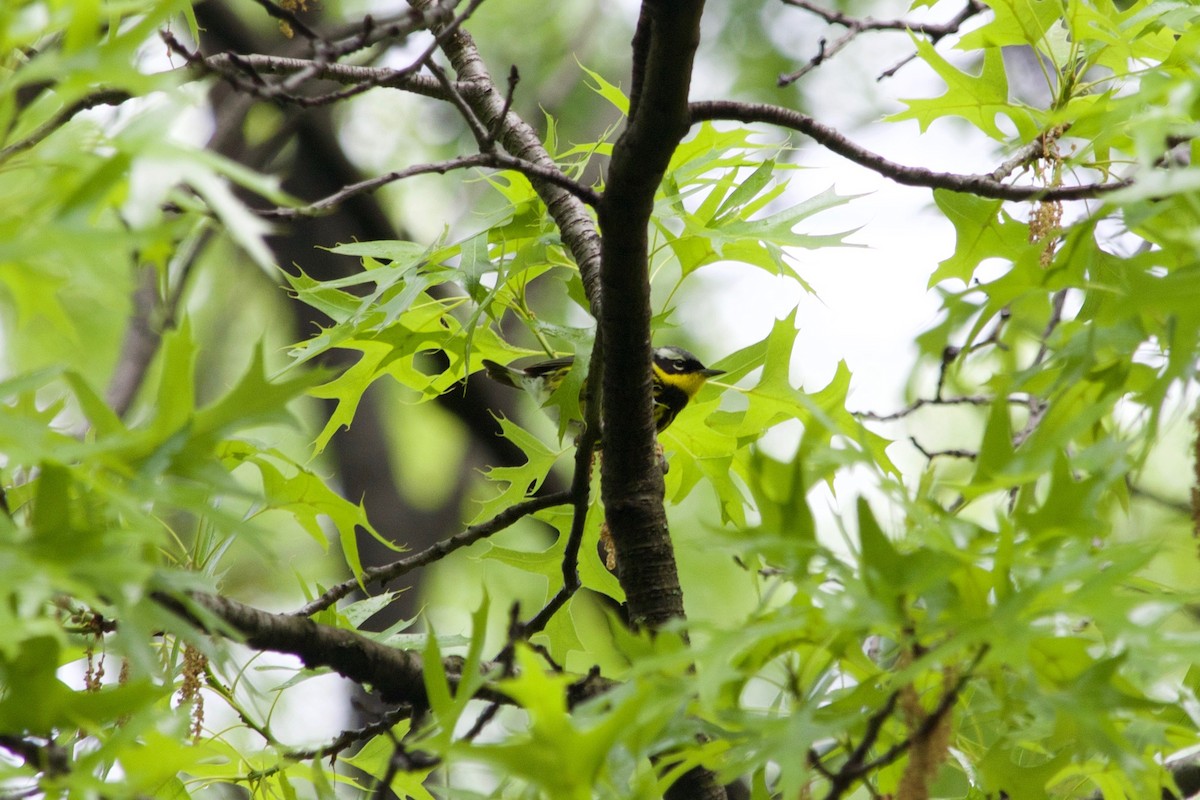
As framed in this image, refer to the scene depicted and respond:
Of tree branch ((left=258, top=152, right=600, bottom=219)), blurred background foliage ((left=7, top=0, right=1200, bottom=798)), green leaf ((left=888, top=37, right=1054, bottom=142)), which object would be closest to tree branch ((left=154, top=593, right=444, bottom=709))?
blurred background foliage ((left=7, top=0, right=1200, bottom=798))

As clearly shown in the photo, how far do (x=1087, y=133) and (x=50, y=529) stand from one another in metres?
1.35

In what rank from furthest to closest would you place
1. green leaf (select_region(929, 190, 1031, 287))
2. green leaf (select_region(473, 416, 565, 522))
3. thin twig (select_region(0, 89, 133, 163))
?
green leaf (select_region(473, 416, 565, 522))
green leaf (select_region(929, 190, 1031, 287))
thin twig (select_region(0, 89, 133, 163))

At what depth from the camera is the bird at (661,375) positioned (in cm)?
331

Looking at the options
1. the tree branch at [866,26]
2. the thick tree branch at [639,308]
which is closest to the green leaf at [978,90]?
the tree branch at [866,26]

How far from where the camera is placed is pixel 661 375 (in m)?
3.42

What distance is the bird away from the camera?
3308 mm

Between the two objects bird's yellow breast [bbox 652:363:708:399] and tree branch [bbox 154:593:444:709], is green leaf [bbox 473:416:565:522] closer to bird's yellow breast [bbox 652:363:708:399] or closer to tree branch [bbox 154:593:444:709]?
tree branch [bbox 154:593:444:709]

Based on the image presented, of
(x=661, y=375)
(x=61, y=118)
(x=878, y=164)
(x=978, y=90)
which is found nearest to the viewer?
(x=61, y=118)

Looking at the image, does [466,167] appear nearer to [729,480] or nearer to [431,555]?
[431,555]

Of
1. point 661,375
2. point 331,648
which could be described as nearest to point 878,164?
point 331,648

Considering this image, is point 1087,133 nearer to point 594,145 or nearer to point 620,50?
point 594,145

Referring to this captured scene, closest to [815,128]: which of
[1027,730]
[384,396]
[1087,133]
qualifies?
[1087,133]

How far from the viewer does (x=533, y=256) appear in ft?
6.16

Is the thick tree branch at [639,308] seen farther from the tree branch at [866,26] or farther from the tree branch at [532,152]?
the tree branch at [866,26]
